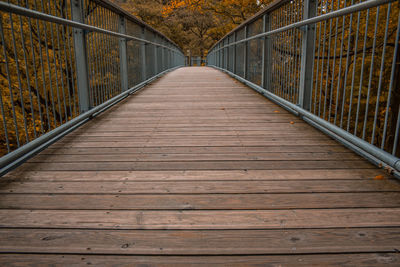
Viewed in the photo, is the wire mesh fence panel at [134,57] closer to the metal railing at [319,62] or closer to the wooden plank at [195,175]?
the metal railing at [319,62]

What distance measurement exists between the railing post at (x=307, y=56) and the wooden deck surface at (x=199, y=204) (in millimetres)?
656

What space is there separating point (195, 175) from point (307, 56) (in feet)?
6.94

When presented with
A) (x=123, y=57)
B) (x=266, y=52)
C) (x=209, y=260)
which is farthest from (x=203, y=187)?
(x=123, y=57)

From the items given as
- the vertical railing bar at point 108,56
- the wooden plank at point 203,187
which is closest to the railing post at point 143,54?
the vertical railing bar at point 108,56

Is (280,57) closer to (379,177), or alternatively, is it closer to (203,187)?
(379,177)

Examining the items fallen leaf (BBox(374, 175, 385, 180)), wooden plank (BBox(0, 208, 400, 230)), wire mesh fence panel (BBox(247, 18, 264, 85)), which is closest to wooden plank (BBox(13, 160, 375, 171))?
fallen leaf (BBox(374, 175, 385, 180))

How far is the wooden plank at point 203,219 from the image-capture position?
1.47 m

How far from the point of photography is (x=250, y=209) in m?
1.63

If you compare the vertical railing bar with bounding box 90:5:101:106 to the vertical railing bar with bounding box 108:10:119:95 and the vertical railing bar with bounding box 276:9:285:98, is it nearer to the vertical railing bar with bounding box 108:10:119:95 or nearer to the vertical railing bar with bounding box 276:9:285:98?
the vertical railing bar with bounding box 108:10:119:95

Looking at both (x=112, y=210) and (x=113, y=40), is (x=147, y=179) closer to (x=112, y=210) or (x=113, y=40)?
(x=112, y=210)

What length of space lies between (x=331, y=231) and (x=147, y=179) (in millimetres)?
1112

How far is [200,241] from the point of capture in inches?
53.3

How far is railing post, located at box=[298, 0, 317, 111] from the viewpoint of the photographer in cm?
335

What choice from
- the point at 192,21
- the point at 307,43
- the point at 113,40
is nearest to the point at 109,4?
the point at 113,40
